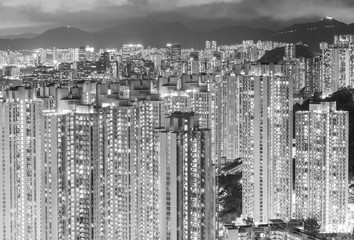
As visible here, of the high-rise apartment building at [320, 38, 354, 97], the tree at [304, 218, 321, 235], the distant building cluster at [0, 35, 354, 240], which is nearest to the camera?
the distant building cluster at [0, 35, 354, 240]

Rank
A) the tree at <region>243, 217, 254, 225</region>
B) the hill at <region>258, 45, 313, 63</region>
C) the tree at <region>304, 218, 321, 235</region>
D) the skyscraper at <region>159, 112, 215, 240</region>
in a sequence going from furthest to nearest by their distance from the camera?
the hill at <region>258, 45, 313, 63</region> → the tree at <region>243, 217, 254, 225</region> → the tree at <region>304, 218, 321, 235</region> → the skyscraper at <region>159, 112, 215, 240</region>

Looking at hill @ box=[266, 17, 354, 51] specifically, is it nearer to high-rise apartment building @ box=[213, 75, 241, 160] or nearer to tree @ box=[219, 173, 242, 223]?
high-rise apartment building @ box=[213, 75, 241, 160]

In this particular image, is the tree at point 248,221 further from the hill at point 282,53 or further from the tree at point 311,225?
the hill at point 282,53

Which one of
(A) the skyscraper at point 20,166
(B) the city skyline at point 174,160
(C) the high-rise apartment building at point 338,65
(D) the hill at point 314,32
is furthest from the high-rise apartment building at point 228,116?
(C) the high-rise apartment building at point 338,65

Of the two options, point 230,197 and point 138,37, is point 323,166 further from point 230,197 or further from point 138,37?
point 138,37

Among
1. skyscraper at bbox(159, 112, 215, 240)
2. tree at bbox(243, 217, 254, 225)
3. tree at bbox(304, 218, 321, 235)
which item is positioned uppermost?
skyscraper at bbox(159, 112, 215, 240)

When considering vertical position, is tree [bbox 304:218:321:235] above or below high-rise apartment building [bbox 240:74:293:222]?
below

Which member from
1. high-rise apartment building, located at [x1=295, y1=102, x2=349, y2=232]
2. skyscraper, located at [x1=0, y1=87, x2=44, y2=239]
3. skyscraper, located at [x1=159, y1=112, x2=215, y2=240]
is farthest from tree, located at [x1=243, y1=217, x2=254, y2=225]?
skyscraper, located at [x1=0, y1=87, x2=44, y2=239]
